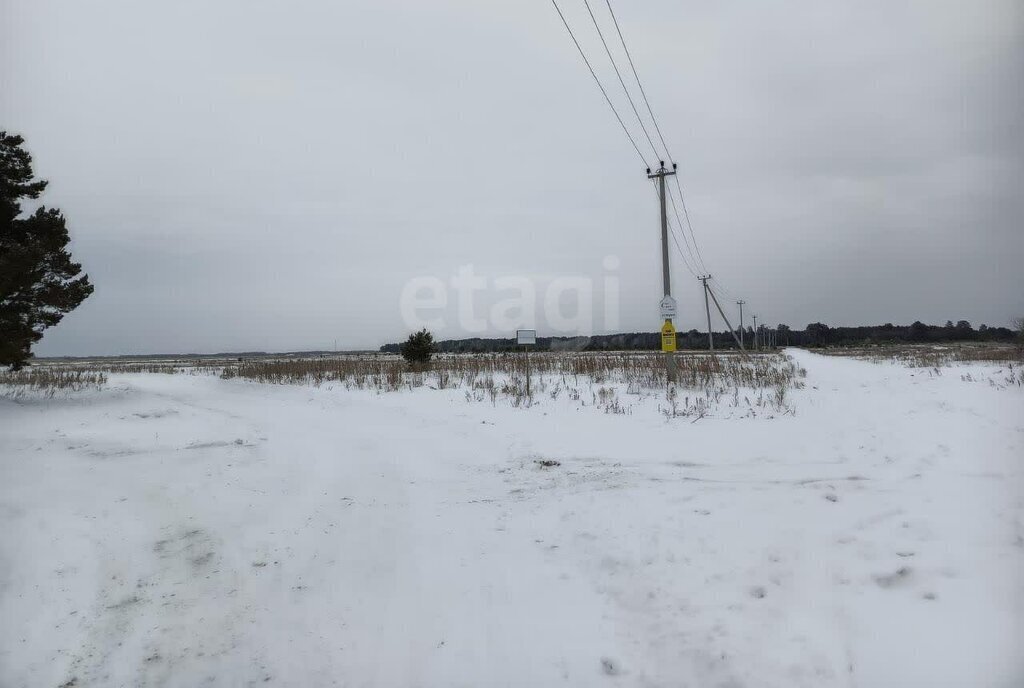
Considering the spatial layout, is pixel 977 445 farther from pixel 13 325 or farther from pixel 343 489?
pixel 13 325

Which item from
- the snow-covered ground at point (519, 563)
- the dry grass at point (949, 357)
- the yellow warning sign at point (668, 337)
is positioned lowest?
the snow-covered ground at point (519, 563)

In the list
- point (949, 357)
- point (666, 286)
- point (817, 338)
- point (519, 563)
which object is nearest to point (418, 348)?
point (666, 286)

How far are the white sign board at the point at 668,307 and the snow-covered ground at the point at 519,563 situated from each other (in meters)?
7.11

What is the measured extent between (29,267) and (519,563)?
36.2ft

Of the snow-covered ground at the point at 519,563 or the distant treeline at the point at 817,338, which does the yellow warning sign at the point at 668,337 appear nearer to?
the snow-covered ground at the point at 519,563

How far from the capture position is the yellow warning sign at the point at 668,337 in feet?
40.9

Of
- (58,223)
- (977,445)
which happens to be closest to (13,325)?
(58,223)

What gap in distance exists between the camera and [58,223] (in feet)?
32.6

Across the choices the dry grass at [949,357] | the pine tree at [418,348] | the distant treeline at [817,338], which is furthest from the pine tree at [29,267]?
the distant treeline at [817,338]

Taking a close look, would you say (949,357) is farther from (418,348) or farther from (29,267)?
(29,267)

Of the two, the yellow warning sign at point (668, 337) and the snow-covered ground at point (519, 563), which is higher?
the yellow warning sign at point (668, 337)

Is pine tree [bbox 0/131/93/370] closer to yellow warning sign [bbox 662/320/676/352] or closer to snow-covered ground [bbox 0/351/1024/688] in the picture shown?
snow-covered ground [bbox 0/351/1024/688]

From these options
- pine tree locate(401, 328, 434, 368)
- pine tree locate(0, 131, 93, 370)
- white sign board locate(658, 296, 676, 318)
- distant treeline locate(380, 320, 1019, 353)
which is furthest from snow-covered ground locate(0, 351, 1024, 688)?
distant treeline locate(380, 320, 1019, 353)

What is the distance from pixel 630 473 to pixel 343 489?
2.76m
